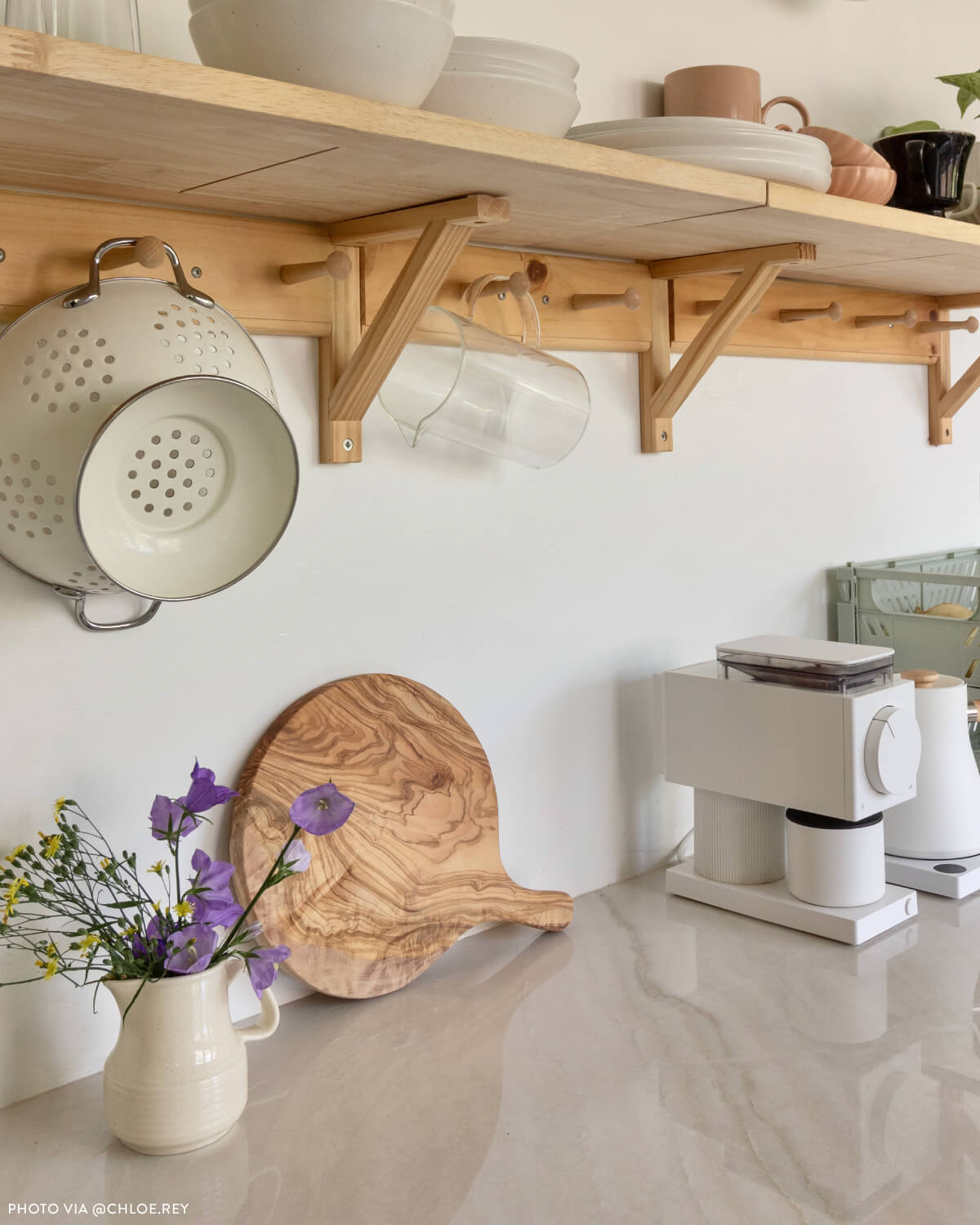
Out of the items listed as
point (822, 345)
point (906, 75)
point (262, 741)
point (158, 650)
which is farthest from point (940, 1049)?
point (906, 75)

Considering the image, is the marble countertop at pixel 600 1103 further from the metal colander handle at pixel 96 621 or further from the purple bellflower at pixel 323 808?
the metal colander handle at pixel 96 621

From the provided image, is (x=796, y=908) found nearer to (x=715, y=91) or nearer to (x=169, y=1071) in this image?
(x=169, y=1071)

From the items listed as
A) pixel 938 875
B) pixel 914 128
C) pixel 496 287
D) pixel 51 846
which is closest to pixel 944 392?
pixel 914 128

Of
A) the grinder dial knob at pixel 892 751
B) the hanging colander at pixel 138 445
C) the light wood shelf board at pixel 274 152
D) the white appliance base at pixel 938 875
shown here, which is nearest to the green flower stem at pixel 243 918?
the hanging colander at pixel 138 445

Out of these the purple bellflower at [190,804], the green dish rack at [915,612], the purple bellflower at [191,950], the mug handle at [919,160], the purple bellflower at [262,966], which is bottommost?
the purple bellflower at [262,966]

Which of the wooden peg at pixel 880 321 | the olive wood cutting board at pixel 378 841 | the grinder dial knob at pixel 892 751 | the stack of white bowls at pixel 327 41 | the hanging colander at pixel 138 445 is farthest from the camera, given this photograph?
the wooden peg at pixel 880 321

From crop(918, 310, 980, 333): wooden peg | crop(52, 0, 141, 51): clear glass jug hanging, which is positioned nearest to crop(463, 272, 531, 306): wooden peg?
crop(52, 0, 141, 51): clear glass jug hanging

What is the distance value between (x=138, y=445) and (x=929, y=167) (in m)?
1.07

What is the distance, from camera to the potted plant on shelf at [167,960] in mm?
935

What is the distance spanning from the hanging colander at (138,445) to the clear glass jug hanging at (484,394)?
21cm

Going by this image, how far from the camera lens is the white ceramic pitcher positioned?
93 centimetres

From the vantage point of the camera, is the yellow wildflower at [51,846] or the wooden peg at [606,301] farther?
the wooden peg at [606,301]

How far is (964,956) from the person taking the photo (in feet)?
4.19

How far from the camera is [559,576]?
1.43 metres
